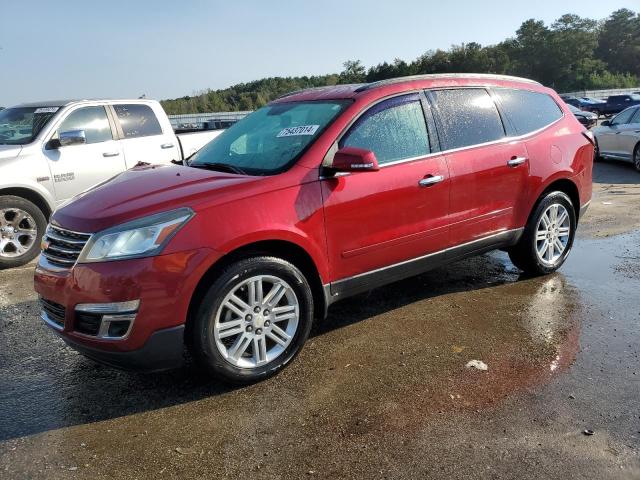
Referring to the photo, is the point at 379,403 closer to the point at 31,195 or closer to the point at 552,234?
the point at 552,234

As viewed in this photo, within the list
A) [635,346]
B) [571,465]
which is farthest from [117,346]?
[635,346]

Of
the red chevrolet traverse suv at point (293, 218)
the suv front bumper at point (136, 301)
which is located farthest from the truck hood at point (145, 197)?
the suv front bumper at point (136, 301)

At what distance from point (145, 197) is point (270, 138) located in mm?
1139

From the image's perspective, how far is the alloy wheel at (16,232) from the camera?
609cm

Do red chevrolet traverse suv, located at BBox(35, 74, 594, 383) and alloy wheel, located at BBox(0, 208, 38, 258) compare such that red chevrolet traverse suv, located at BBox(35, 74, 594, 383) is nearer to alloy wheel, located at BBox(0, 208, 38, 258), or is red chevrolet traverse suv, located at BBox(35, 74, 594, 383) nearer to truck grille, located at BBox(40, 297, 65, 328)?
truck grille, located at BBox(40, 297, 65, 328)

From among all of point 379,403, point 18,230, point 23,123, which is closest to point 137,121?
point 23,123

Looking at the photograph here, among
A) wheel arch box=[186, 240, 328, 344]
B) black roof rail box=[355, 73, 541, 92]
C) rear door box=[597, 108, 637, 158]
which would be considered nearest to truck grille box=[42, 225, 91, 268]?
wheel arch box=[186, 240, 328, 344]

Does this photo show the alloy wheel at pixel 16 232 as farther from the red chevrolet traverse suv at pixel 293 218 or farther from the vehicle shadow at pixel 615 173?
the vehicle shadow at pixel 615 173

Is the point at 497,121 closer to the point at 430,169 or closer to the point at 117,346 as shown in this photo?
the point at 430,169

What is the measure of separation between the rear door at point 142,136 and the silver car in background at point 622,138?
9.81 m

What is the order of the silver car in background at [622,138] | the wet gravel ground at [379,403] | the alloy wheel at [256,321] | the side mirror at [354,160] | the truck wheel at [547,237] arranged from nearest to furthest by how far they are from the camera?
the wet gravel ground at [379,403] < the alloy wheel at [256,321] < the side mirror at [354,160] < the truck wheel at [547,237] < the silver car in background at [622,138]

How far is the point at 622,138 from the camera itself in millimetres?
12156

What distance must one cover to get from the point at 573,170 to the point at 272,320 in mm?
3330

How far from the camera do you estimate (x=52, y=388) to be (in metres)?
3.42
